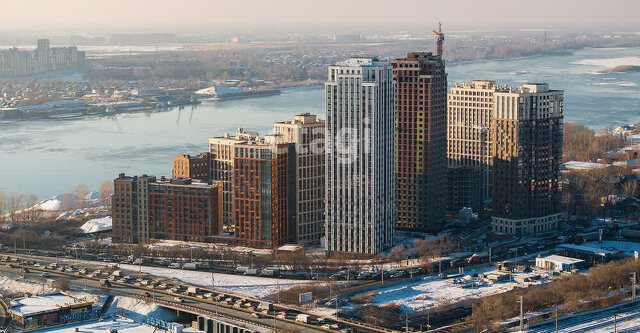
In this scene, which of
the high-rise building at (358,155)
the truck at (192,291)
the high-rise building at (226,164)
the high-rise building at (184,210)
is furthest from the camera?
the high-rise building at (226,164)

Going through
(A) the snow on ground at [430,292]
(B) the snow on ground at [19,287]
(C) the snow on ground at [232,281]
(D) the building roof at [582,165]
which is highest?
(D) the building roof at [582,165]

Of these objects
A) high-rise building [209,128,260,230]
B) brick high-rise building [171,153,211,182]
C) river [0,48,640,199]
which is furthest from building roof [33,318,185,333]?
river [0,48,640,199]

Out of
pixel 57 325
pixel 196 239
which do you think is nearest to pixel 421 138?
pixel 196 239

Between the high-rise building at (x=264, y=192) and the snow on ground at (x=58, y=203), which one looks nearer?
the high-rise building at (x=264, y=192)

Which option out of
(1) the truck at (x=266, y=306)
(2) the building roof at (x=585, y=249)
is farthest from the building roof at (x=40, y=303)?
(2) the building roof at (x=585, y=249)

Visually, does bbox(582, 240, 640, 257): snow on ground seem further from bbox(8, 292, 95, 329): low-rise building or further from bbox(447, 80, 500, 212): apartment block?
bbox(8, 292, 95, 329): low-rise building

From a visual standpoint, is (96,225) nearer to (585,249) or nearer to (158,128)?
(585,249)

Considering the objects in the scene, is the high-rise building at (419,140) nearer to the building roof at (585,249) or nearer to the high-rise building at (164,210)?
the building roof at (585,249)
